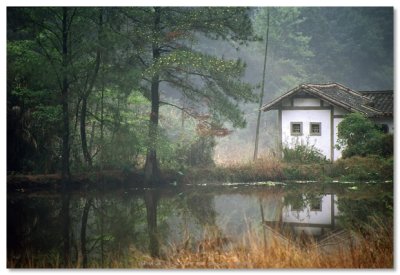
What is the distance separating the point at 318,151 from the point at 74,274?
37.8ft

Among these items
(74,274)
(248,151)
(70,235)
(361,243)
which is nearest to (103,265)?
(74,274)

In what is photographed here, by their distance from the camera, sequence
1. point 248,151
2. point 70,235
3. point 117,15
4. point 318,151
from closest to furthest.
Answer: point 70,235, point 117,15, point 318,151, point 248,151

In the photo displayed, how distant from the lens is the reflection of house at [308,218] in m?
9.34

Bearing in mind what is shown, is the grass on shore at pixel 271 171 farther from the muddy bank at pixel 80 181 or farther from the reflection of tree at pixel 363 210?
the reflection of tree at pixel 363 210

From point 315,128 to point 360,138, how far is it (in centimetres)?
335

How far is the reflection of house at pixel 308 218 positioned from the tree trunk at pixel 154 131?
4000 millimetres

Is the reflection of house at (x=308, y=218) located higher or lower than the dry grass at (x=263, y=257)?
higher

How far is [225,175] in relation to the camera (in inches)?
641

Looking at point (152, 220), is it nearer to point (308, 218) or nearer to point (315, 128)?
point (308, 218)

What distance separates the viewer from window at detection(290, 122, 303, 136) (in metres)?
19.4

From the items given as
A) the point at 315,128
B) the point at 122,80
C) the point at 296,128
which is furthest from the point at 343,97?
the point at 122,80

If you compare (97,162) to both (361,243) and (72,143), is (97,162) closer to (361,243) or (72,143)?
(72,143)

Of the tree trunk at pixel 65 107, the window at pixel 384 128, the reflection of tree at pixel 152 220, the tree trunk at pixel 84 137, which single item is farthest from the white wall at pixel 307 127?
the tree trunk at pixel 65 107

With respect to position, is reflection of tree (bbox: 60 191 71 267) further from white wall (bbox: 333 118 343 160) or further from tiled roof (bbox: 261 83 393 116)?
tiled roof (bbox: 261 83 393 116)
